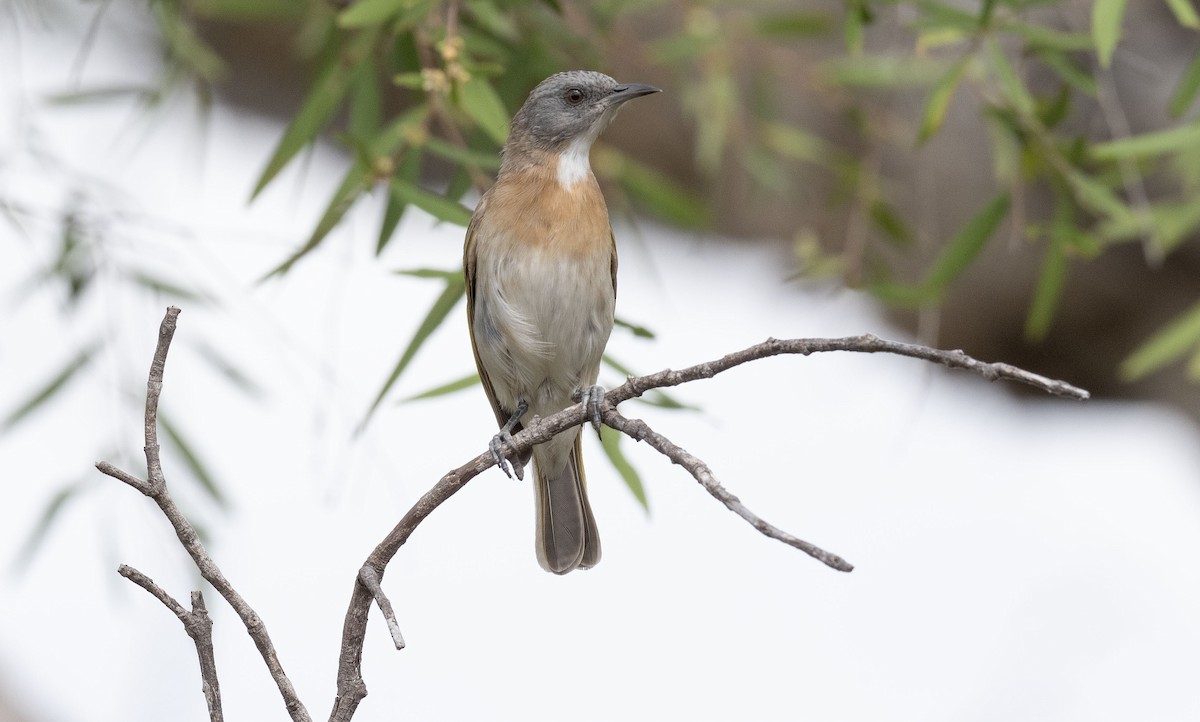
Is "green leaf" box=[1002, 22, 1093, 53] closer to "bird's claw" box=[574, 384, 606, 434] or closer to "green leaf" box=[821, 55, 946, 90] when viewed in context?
"green leaf" box=[821, 55, 946, 90]

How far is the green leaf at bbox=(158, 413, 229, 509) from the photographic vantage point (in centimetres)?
420

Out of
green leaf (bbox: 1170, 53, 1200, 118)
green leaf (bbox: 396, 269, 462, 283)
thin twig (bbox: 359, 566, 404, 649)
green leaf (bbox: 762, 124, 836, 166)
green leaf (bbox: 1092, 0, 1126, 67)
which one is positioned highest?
green leaf (bbox: 762, 124, 836, 166)

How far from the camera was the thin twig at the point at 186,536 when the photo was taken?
1.82 metres

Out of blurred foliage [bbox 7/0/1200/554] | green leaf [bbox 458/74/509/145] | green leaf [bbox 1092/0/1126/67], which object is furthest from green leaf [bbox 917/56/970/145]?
green leaf [bbox 458/74/509/145]

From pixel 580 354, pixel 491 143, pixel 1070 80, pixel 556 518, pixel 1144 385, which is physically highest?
pixel 1144 385

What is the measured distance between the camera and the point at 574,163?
390cm

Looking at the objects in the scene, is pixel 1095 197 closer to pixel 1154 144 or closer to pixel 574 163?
pixel 1154 144

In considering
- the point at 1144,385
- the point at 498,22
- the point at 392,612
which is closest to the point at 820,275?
the point at 498,22

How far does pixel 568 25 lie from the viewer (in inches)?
159

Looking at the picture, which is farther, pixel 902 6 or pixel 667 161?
pixel 667 161

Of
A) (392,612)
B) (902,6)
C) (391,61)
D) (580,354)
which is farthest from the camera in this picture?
(902,6)

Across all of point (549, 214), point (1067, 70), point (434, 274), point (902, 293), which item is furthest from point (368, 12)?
point (1067, 70)

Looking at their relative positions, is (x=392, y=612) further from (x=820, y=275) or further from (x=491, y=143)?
(x=820, y=275)

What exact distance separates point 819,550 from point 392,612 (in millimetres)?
667
